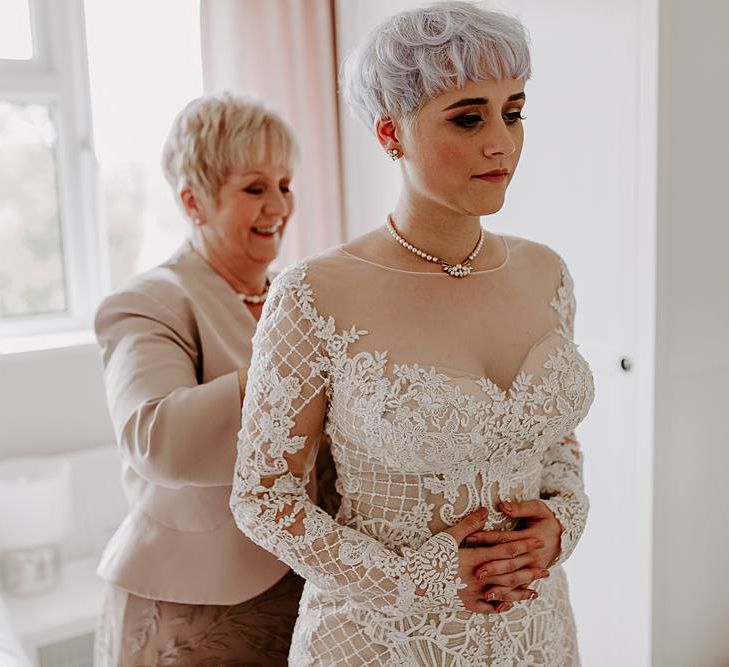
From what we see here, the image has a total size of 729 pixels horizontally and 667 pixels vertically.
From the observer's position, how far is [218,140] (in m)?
1.55

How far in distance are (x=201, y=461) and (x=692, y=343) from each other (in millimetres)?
1212

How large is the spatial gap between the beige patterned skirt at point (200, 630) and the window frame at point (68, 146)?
4.74 feet

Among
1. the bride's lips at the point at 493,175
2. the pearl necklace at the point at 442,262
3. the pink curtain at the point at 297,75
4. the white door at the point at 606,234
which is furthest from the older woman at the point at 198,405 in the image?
the pink curtain at the point at 297,75

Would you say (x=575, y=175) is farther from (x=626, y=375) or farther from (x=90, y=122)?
Result: (x=90, y=122)

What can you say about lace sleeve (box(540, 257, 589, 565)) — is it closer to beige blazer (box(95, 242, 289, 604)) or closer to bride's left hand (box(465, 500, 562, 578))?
bride's left hand (box(465, 500, 562, 578))

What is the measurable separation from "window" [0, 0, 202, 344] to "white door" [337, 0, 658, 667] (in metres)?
1.27

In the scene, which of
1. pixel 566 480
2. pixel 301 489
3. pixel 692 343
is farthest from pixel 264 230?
pixel 692 343

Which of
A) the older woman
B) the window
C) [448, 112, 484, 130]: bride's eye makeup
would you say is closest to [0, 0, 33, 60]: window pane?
the window

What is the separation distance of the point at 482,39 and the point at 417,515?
635 mm

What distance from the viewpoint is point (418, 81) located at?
1117 mm

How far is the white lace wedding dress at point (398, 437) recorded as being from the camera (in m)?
1.13

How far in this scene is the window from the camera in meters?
2.77

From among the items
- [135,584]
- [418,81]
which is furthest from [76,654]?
[418,81]

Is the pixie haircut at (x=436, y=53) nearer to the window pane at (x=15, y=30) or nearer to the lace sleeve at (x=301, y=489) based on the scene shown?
the lace sleeve at (x=301, y=489)
